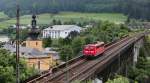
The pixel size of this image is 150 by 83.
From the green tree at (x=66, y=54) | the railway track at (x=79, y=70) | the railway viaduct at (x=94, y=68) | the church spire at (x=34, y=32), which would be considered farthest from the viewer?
the green tree at (x=66, y=54)

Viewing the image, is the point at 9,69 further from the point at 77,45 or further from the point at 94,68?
the point at 77,45

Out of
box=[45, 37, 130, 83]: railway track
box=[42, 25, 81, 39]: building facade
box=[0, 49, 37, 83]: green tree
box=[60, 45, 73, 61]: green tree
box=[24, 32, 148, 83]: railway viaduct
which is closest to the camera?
box=[45, 37, 130, 83]: railway track

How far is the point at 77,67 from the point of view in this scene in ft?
161

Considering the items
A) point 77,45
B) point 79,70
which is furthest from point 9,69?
point 77,45

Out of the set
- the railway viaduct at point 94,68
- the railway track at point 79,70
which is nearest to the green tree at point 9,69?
the railway viaduct at point 94,68

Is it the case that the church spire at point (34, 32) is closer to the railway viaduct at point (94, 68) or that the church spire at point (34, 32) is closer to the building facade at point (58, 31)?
the railway viaduct at point (94, 68)

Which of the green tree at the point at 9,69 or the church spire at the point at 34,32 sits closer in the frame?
the green tree at the point at 9,69

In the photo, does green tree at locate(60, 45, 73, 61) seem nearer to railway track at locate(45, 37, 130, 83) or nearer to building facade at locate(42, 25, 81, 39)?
railway track at locate(45, 37, 130, 83)

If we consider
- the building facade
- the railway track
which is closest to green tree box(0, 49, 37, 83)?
the railway track

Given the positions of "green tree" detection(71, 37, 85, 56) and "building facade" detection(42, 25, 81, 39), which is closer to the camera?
"green tree" detection(71, 37, 85, 56)

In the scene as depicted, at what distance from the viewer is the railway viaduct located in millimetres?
40375

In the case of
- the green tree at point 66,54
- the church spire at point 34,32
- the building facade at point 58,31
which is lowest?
the building facade at point 58,31

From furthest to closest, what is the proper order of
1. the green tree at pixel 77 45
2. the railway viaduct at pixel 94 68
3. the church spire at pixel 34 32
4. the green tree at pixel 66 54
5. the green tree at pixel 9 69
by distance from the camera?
the green tree at pixel 77 45 < the green tree at pixel 66 54 < the church spire at pixel 34 32 < the green tree at pixel 9 69 < the railway viaduct at pixel 94 68

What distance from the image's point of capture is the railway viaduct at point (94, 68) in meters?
40.4
